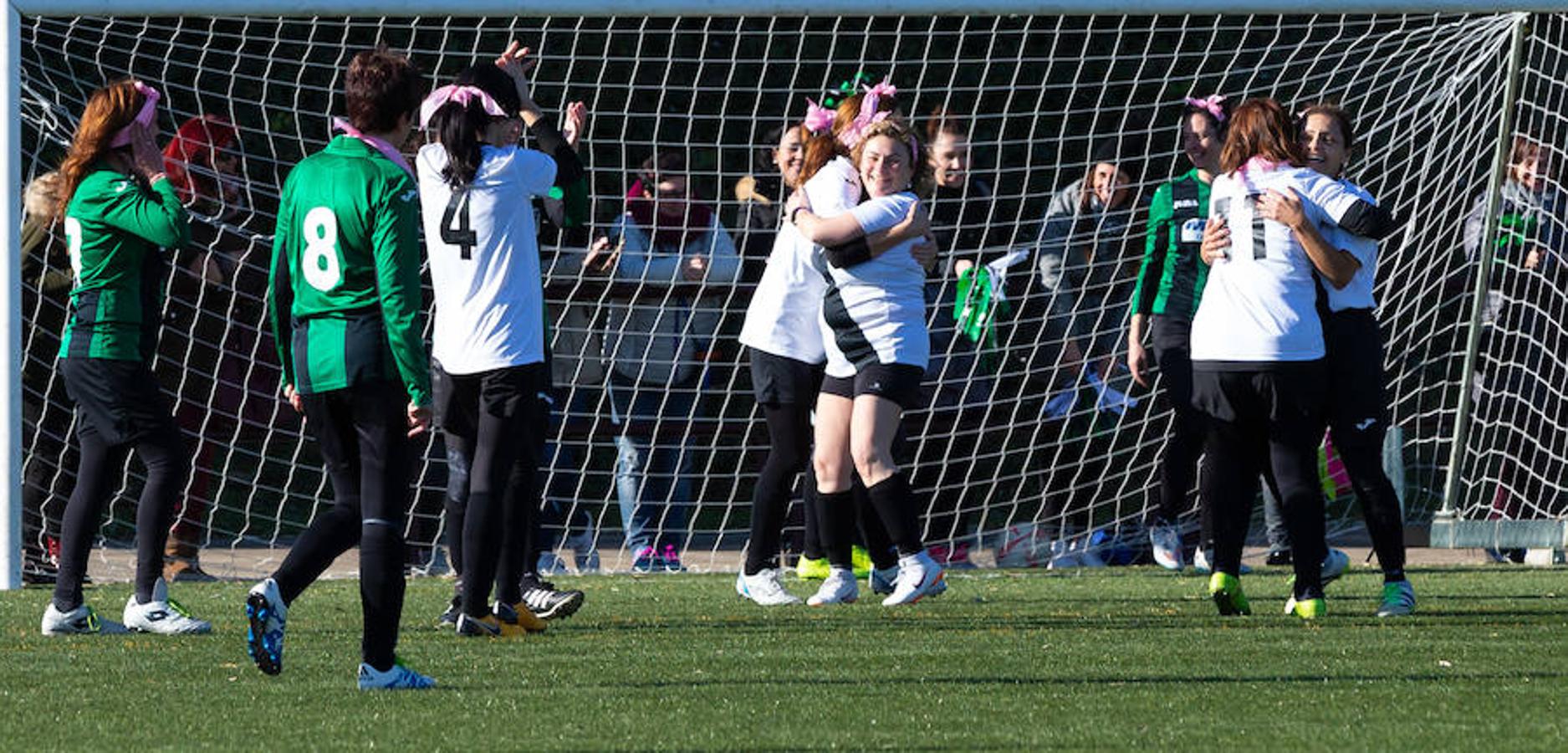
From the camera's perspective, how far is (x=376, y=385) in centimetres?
558

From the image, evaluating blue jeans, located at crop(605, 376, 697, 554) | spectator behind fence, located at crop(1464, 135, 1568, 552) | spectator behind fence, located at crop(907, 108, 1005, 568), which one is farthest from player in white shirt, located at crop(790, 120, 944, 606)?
spectator behind fence, located at crop(1464, 135, 1568, 552)

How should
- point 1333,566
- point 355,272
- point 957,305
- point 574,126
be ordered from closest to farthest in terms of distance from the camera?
point 355,272, point 574,126, point 1333,566, point 957,305

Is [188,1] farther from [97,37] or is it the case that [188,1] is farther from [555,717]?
[555,717]

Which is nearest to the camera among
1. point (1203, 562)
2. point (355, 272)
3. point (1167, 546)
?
point (355, 272)

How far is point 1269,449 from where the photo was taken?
7.62 meters

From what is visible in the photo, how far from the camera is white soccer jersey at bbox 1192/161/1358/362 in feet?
23.9

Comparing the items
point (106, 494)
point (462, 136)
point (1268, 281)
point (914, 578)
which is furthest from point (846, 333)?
point (106, 494)

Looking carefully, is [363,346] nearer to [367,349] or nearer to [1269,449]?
[367,349]

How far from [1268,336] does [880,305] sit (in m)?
1.26

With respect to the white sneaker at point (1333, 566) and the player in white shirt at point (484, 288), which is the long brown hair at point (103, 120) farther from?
the white sneaker at point (1333, 566)

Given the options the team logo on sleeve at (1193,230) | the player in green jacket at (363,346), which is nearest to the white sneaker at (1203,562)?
the team logo on sleeve at (1193,230)

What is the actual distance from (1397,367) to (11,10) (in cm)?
693

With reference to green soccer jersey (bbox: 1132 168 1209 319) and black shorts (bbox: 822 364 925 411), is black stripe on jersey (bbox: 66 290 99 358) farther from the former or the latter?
green soccer jersey (bbox: 1132 168 1209 319)

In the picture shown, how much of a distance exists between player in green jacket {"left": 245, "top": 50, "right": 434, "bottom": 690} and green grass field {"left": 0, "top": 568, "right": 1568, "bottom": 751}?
217mm
